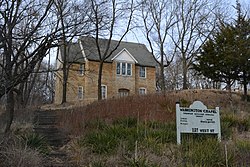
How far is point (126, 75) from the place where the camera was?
40.5 meters

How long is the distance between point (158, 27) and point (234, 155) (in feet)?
104

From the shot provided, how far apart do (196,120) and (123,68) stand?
3129 cm

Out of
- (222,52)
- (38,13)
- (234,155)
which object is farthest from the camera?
(222,52)

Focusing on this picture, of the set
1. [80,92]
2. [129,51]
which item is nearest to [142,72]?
[129,51]

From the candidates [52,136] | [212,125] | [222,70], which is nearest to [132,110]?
[52,136]

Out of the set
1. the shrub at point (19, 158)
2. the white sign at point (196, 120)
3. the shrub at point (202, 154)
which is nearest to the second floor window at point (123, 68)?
the white sign at point (196, 120)

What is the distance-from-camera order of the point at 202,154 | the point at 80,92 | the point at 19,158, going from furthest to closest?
the point at 80,92 → the point at 202,154 → the point at 19,158

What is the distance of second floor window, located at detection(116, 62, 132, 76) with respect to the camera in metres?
40.3

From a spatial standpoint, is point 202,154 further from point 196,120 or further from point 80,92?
point 80,92

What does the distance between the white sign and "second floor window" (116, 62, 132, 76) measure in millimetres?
30528

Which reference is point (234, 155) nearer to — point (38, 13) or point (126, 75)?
point (38, 13)

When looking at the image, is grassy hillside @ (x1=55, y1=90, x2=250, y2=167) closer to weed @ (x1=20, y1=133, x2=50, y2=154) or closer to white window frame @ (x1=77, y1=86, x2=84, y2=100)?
weed @ (x1=20, y1=133, x2=50, y2=154)

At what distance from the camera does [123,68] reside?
40.6 m

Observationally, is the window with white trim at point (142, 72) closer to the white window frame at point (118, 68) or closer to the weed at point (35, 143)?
the white window frame at point (118, 68)
